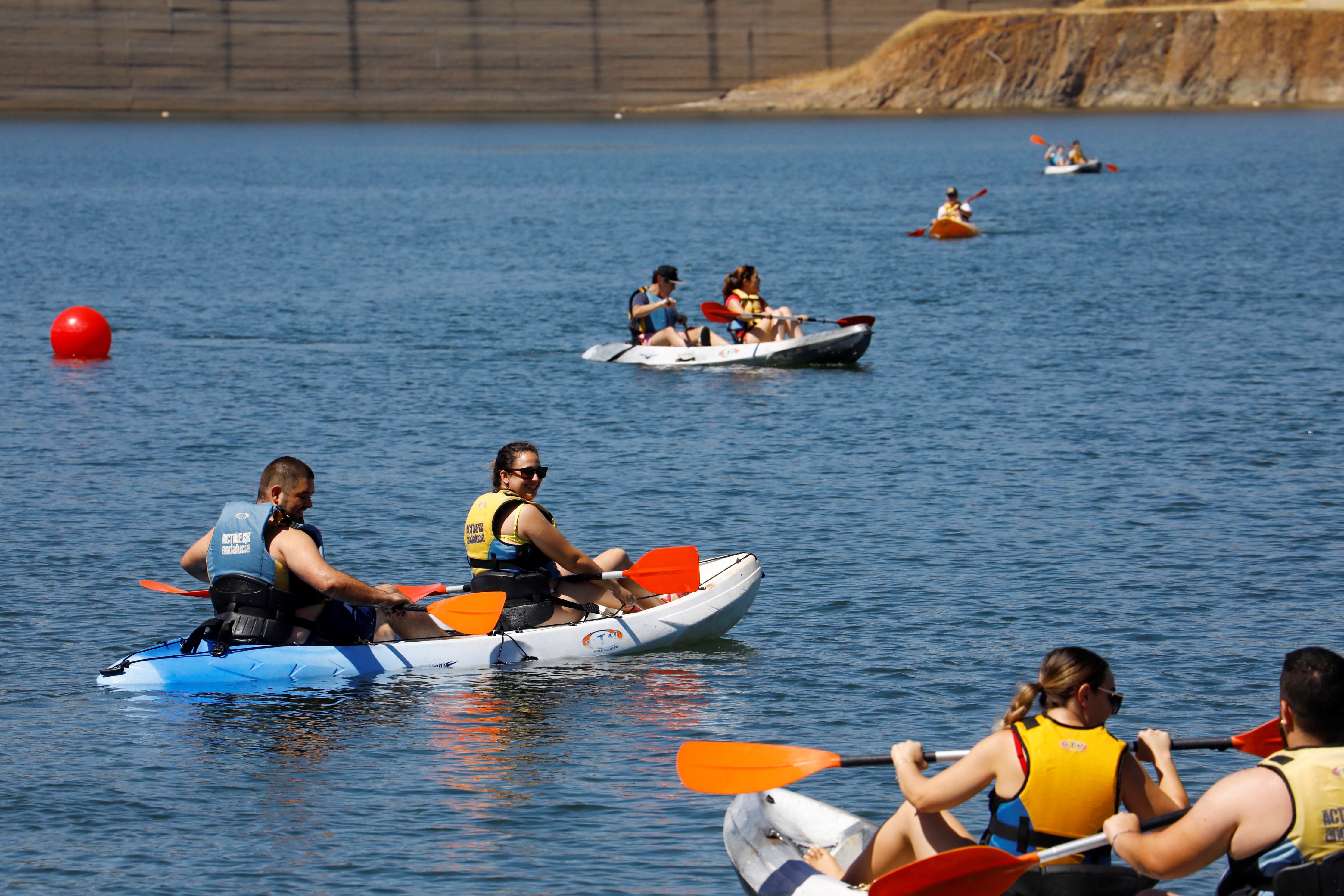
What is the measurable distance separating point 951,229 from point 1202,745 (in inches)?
1323

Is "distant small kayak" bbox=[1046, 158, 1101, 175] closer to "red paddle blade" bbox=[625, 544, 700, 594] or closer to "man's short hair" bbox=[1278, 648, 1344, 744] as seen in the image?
"red paddle blade" bbox=[625, 544, 700, 594]

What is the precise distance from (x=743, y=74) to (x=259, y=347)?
88.6 m

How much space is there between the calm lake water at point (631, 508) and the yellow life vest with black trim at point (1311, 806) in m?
2.10

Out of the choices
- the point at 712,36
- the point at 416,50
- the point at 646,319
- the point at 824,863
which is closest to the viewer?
the point at 824,863

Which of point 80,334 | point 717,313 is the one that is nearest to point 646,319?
point 717,313

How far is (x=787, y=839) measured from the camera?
22.4 feet

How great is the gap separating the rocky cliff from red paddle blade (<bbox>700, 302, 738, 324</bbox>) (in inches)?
3453

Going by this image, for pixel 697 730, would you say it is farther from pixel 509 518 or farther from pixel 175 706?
pixel 175 706

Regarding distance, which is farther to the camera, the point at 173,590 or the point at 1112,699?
the point at 173,590

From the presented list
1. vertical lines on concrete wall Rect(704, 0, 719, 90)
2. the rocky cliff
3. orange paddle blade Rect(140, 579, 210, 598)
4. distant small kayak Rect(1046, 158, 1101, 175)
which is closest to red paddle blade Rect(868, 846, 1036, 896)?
orange paddle blade Rect(140, 579, 210, 598)

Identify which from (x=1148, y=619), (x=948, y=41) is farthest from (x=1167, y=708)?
(x=948, y=41)

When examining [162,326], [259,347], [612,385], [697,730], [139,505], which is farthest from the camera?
[162,326]

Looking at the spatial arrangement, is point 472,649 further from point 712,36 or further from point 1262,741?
point 712,36

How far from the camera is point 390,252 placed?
38156 mm
